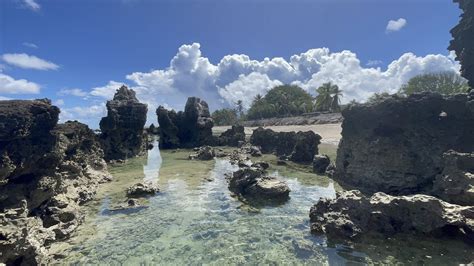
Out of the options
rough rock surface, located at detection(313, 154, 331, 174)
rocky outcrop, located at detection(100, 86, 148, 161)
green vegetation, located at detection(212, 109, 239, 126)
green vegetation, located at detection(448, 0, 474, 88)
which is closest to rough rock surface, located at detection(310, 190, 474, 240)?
green vegetation, located at detection(448, 0, 474, 88)

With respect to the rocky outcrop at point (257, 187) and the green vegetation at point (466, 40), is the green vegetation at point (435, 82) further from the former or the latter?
the rocky outcrop at point (257, 187)

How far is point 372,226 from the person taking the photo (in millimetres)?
16281

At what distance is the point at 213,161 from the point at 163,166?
729 centimetres

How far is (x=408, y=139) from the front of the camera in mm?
24078

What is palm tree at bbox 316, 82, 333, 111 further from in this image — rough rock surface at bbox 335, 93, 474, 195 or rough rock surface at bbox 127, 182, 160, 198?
rough rock surface at bbox 127, 182, 160, 198

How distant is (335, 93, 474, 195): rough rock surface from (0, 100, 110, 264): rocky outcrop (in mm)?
20875

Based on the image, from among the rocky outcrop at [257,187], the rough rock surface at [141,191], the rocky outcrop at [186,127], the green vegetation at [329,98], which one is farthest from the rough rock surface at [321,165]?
the green vegetation at [329,98]

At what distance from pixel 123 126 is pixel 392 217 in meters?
41.6

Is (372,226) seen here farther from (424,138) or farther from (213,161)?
(213,161)

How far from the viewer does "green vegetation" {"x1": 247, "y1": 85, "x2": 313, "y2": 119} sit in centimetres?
12512

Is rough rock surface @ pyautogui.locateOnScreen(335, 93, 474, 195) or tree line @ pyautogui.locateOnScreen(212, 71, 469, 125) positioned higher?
tree line @ pyautogui.locateOnScreen(212, 71, 469, 125)

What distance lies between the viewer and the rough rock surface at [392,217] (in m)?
15.1

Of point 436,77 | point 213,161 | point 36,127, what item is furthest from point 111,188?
point 436,77

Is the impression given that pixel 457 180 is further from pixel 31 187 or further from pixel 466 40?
pixel 31 187
